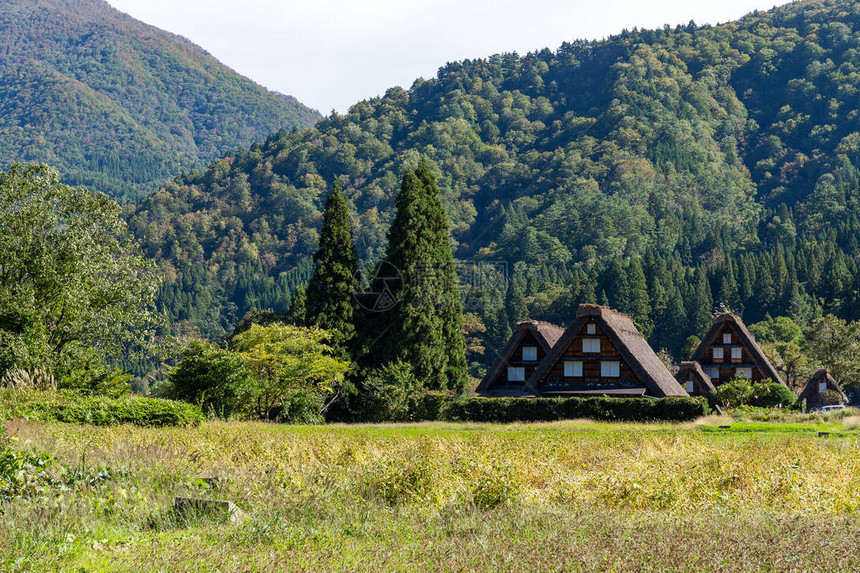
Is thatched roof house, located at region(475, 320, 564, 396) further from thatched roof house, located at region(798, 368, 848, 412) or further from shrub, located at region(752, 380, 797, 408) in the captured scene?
thatched roof house, located at region(798, 368, 848, 412)

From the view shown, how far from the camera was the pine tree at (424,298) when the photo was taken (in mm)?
45500

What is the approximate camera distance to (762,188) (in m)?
177

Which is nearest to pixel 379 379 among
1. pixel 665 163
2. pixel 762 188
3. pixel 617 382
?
pixel 617 382

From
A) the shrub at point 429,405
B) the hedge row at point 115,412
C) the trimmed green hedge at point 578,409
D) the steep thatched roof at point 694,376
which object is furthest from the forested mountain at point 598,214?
the hedge row at point 115,412

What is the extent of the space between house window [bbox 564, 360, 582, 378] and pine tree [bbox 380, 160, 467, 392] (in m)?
5.90

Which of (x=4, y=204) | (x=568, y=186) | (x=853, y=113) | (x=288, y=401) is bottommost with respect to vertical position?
(x=288, y=401)

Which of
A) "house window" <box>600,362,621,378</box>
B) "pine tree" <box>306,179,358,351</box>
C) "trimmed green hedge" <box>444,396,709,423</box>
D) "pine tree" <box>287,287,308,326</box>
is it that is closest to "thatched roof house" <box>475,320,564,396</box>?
"house window" <box>600,362,621,378</box>

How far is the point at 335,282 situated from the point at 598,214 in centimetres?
9863

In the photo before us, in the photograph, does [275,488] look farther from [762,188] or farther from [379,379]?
[762,188]

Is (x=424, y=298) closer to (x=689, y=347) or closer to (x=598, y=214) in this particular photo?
(x=689, y=347)

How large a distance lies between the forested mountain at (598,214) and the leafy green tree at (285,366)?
57.8 meters

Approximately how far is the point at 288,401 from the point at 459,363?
12.3 m

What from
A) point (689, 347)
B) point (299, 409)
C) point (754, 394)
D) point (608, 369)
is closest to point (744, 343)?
point (754, 394)

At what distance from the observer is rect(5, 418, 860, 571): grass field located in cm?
888
